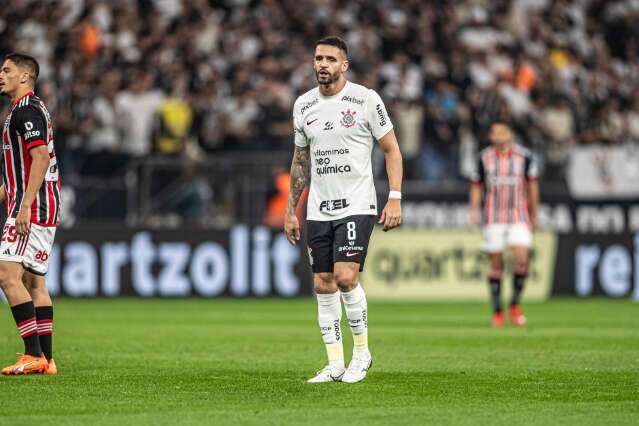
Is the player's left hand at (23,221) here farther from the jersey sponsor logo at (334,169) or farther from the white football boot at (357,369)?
the white football boot at (357,369)

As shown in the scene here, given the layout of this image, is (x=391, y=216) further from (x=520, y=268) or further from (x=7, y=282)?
(x=520, y=268)

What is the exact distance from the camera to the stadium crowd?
21.9 meters

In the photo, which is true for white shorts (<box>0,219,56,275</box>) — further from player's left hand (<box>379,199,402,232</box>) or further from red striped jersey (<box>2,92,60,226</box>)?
player's left hand (<box>379,199,402,232</box>)

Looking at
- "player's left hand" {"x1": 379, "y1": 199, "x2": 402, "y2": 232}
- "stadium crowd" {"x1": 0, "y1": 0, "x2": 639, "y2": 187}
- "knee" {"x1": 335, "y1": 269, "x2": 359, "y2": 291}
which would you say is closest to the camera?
"player's left hand" {"x1": 379, "y1": 199, "x2": 402, "y2": 232}

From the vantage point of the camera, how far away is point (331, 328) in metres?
9.55

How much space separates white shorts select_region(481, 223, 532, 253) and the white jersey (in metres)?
7.25

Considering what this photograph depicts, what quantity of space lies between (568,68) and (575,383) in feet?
57.0

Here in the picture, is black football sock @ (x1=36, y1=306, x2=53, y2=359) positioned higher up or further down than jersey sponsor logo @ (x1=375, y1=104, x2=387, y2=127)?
further down

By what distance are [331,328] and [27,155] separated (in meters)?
2.59

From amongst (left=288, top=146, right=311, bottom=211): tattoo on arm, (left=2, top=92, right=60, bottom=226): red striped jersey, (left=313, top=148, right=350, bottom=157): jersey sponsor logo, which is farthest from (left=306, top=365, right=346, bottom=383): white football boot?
(left=2, top=92, right=60, bottom=226): red striped jersey

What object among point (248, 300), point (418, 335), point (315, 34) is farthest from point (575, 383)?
point (315, 34)

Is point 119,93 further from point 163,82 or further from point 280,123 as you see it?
point 280,123

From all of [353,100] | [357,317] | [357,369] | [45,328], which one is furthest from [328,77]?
[45,328]

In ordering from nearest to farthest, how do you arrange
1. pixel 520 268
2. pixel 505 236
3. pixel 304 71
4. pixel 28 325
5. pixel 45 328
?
pixel 28 325 < pixel 45 328 < pixel 505 236 < pixel 520 268 < pixel 304 71
